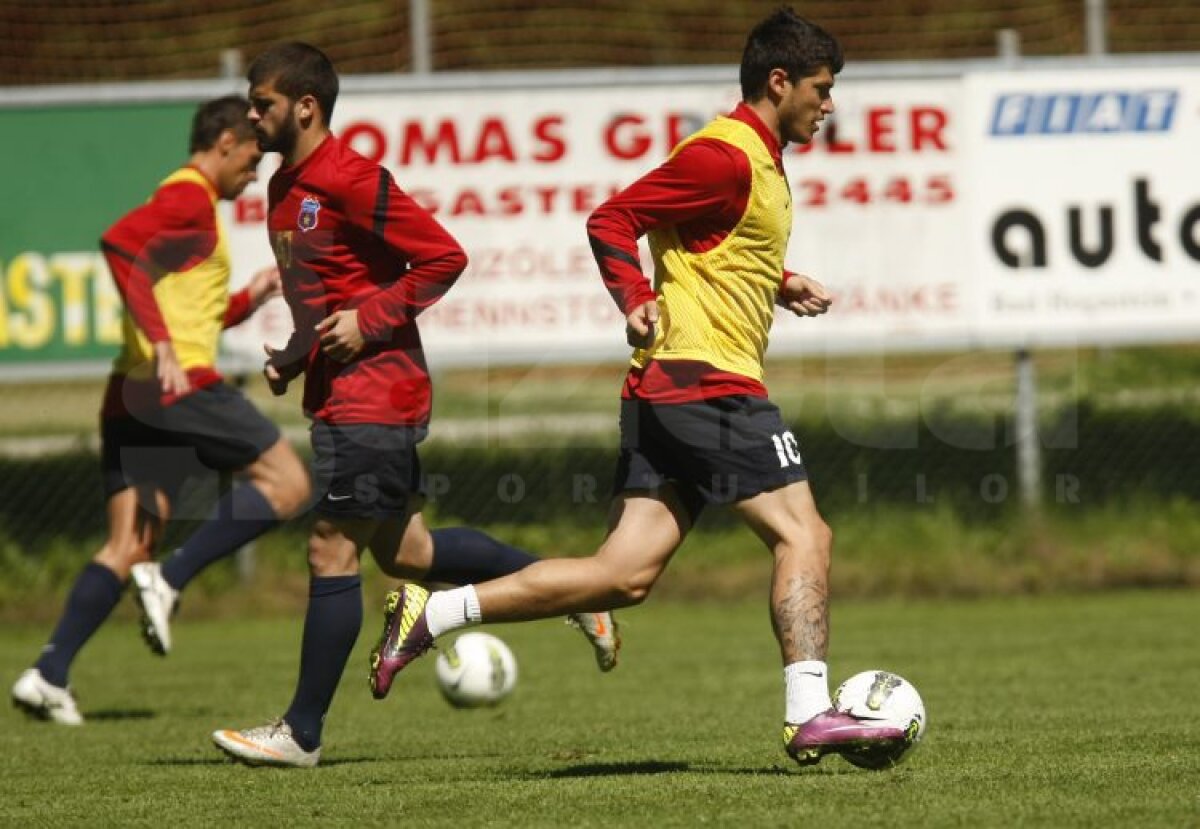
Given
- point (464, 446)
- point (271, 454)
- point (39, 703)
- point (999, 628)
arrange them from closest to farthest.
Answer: point (39, 703) → point (271, 454) → point (999, 628) → point (464, 446)

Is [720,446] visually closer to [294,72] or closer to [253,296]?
[294,72]

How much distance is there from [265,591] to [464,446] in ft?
5.19

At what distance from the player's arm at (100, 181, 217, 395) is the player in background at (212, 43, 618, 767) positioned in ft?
5.25

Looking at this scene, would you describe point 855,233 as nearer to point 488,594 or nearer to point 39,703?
point 39,703

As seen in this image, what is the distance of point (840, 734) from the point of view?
5285 mm

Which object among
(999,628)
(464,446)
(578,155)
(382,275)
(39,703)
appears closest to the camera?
(382,275)

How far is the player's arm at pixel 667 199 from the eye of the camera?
550 cm

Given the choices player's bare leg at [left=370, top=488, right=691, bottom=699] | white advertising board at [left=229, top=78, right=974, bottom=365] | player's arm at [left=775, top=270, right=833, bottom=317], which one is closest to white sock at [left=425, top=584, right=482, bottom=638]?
player's bare leg at [left=370, top=488, right=691, bottom=699]

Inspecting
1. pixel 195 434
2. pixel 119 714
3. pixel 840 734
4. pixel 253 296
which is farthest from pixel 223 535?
pixel 840 734

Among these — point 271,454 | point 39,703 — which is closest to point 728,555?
point 271,454

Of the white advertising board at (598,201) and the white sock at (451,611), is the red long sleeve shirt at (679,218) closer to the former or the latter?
the white sock at (451,611)

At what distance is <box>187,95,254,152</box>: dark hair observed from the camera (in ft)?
26.9

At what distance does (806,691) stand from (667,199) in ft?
4.45

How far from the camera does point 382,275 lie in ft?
20.5
